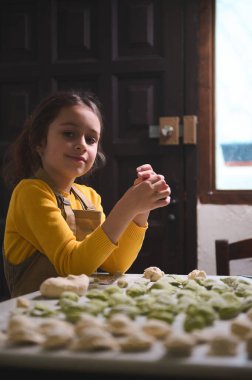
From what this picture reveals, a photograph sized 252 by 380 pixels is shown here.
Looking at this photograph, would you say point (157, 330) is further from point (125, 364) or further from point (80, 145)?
point (80, 145)

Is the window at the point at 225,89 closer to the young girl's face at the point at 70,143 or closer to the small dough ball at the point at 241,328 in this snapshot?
the young girl's face at the point at 70,143

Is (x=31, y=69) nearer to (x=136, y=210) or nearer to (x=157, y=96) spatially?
(x=157, y=96)

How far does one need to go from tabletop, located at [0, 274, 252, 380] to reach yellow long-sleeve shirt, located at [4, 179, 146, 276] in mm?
542

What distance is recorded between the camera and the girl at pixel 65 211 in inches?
42.5

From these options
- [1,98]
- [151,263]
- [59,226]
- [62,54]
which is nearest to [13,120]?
[1,98]

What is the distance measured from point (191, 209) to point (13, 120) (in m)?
1.07

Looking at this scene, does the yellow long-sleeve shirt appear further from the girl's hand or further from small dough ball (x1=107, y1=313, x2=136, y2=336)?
small dough ball (x1=107, y1=313, x2=136, y2=336)

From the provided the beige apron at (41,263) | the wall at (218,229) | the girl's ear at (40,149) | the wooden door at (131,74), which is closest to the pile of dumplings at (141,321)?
the beige apron at (41,263)

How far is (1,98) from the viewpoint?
2.52m

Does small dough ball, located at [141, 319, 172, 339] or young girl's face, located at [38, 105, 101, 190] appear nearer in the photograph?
small dough ball, located at [141, 319, 172, 339]

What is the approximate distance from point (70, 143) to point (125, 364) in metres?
0.86

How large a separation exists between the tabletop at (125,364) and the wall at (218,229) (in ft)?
6.55

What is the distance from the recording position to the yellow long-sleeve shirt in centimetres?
107

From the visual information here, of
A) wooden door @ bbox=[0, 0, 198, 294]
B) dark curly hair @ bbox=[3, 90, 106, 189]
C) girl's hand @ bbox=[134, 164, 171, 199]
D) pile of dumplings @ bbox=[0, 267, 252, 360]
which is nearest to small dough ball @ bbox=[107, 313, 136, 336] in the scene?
pile of dumplings @ bbox=[0, 267, 252, 360]
